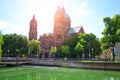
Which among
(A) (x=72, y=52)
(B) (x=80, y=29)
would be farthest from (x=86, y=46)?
(B) (x=80, y=29)

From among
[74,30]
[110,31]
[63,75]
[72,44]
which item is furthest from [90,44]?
[63,75]

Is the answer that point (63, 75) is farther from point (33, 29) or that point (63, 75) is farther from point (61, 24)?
point (33, 29)

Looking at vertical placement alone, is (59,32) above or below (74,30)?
below

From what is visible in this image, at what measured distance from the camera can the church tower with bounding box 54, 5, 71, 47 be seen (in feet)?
365

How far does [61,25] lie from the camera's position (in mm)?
112250

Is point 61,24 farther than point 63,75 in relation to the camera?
Yes

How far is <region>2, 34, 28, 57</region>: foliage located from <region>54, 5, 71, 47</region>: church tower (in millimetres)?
28484

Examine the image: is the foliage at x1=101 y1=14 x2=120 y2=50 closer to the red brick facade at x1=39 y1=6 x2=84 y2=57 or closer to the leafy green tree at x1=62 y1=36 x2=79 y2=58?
the leafy green tree at x1=62 y1=36 x2=79 y2=58

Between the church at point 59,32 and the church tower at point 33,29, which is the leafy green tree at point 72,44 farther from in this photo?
the church tower at point 33,29

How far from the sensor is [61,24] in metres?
112

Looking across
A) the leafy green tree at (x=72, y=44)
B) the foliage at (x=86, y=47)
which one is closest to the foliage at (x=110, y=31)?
the foliage at (x=86, y=47)

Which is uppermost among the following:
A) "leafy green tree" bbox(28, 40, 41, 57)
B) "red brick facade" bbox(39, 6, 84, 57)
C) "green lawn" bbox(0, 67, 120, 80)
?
"red brick facade" bbox(39, 6, 84, 57)

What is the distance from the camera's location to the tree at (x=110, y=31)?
49119 millimetres

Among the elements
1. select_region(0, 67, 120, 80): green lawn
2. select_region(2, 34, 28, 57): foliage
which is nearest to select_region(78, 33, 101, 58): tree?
select_region(2, 34, 28, 57): foliage
